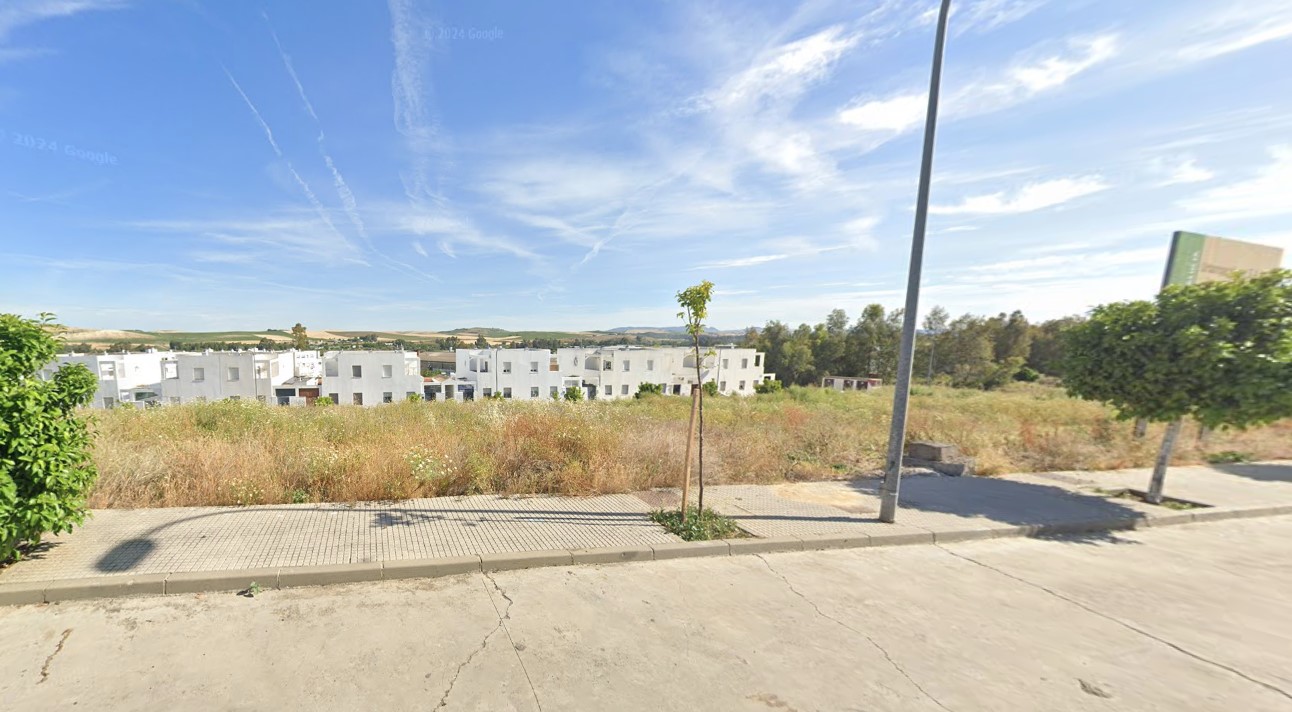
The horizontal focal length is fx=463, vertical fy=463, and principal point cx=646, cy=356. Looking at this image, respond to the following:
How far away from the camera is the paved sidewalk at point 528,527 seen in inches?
152

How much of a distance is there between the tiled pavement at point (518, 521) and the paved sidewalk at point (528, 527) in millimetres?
Answer: 18

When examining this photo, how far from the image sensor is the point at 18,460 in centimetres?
340

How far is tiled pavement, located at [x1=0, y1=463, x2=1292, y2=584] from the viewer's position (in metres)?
4.00

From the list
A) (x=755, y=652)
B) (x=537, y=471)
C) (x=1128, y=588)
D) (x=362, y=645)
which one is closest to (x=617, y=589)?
(x=755, y=652)

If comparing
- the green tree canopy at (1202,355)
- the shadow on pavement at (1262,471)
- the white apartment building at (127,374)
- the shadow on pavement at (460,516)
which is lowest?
the white apartment building at (127,374)

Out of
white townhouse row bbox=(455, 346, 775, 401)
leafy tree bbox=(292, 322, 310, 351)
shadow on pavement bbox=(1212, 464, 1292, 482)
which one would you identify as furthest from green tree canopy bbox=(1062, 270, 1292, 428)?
leafy tree bbox=(292, 322, 310, 351)

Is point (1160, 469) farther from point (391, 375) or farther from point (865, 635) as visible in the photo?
point (391, 375)

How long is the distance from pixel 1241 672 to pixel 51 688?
775 cm

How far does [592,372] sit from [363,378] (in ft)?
77.9

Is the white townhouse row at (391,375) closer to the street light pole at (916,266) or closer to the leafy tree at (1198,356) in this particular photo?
the leafy tree at (1198,356)

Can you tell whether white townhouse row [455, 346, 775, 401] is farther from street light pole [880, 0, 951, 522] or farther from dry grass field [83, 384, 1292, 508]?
street light pole [880, 0, 951, 522]

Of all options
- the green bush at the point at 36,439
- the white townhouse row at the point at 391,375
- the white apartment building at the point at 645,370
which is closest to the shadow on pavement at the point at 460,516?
the green bush at the point at 36,439

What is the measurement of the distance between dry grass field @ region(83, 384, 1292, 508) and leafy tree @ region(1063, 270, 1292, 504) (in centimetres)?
270

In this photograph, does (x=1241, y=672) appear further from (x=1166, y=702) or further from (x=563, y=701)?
(x=563, y=701)
